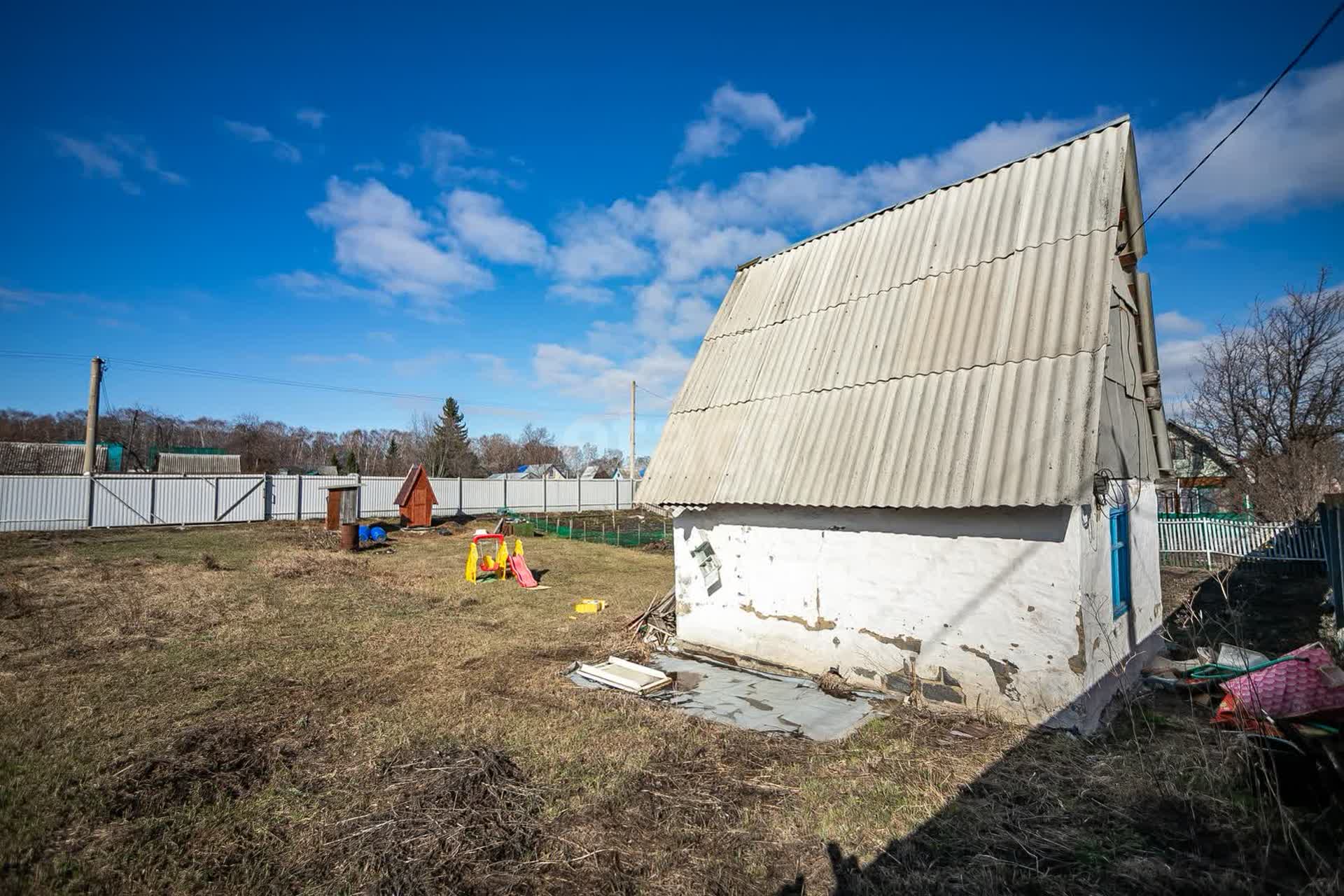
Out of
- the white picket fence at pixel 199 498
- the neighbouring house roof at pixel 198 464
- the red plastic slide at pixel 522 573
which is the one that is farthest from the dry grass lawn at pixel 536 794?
the neighbouring house roof at pixel 198 464

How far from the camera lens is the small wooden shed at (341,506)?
69.5 ft

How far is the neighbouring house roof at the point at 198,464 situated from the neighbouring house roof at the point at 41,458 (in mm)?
3211

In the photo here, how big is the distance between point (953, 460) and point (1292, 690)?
2939mm

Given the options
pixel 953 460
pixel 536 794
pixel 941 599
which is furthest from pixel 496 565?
pixel 953 460

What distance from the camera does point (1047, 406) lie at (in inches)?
228

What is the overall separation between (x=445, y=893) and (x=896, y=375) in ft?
21.3

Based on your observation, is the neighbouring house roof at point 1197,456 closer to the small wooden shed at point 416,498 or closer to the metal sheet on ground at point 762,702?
the metal sheet on ground at point 762,702

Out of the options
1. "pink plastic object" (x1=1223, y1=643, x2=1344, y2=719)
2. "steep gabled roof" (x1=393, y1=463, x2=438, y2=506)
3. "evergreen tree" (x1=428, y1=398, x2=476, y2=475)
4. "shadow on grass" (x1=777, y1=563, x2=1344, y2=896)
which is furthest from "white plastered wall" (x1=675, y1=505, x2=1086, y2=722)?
"evergreen tree" (x1=428, y1=398, x2=476, y2=475)

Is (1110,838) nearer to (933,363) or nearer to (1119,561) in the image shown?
(1119,561)

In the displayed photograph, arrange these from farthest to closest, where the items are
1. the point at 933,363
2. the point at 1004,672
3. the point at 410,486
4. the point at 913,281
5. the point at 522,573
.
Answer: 1. the point at 410,486
2. the point at 522,573
3. the point at 913,281
4. the point at 933,363
5. the point at 1004,672

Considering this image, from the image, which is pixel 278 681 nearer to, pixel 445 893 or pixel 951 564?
pixel 445 893

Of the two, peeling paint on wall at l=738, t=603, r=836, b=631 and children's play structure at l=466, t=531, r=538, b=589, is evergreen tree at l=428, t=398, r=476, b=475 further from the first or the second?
peeling paint on wall at l=738, t=603, r=836, b=631

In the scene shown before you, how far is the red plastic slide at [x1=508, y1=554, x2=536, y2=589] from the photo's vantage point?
1420cm

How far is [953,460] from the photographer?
6.07 metres
